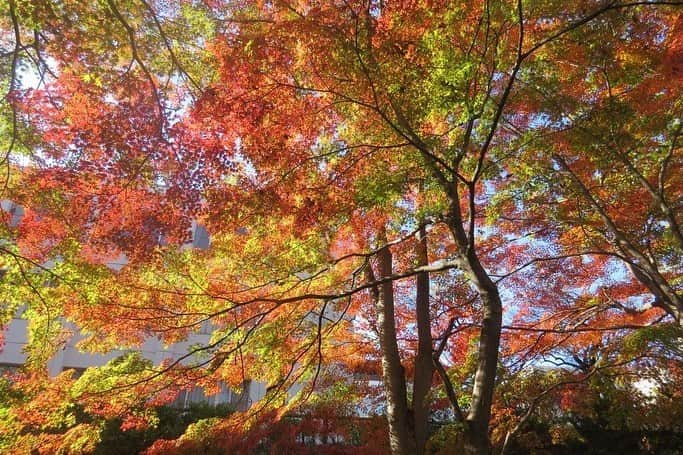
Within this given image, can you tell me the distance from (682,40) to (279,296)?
7.23 metres

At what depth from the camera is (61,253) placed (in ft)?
20.2

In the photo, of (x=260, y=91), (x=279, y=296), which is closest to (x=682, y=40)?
(x=260, y=91)

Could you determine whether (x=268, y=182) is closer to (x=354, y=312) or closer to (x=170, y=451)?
(x=354, y=312)

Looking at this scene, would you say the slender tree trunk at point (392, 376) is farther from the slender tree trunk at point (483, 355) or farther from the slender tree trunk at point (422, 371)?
the slender tree trunk at point (483, 355)

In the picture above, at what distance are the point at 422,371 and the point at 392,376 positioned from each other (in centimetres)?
48

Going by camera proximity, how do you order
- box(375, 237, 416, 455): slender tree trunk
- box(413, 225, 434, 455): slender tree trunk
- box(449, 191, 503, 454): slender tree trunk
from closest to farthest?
box(449, 191, 503, 454): slender tree trunk < box(375, 237, 416, 455): slender tree trunk < box(413, 225, 434, 455): slender tree trunk

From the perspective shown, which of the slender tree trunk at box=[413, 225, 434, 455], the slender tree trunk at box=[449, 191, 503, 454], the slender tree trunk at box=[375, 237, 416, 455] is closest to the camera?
the slender tree trunk at box=[449, 191, 503, 454]

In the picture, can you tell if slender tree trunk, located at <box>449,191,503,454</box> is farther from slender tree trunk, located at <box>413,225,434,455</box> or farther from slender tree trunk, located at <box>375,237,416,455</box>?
slender tree trunk, located at <box>375,237,416,455</box>

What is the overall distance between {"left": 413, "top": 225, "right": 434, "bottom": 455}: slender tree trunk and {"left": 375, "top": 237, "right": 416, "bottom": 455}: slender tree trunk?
14cm

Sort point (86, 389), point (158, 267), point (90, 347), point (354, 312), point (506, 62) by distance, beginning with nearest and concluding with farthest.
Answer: point (506, 62) < point (86, 389) < point (158, 267) < point (90, 347) < point (354, 312)

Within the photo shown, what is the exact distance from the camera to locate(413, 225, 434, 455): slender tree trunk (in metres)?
6.32

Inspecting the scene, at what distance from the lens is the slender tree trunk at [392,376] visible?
614 centimetres

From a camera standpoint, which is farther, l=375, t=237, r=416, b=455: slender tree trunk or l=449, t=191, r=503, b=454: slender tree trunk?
l=375, t=237, r=416, b=455: slender tree trunk

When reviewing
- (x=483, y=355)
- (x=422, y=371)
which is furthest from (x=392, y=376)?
(x=483, y=355)
